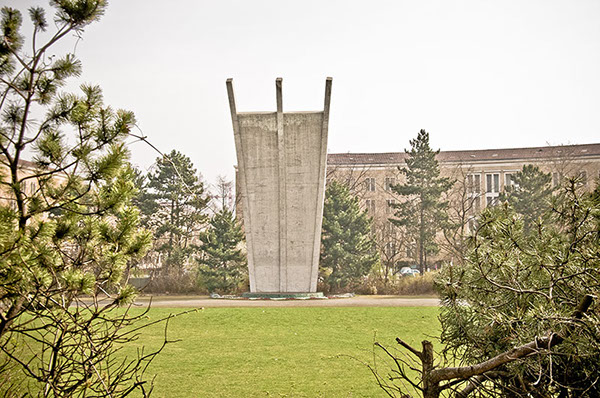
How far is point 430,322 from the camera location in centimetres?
1145

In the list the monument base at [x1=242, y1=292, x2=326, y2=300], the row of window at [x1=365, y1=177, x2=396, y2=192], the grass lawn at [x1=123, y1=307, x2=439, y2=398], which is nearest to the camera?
the grass lawn at [x1=123, y1=307, x2=439, y2=398]

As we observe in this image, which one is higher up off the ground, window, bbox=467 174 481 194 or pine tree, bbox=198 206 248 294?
window, bbox=467 174 481 194

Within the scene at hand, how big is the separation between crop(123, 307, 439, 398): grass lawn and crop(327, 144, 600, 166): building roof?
25.2 metres

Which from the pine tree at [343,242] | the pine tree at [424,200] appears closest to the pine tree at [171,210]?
the pine tree at [343,242]

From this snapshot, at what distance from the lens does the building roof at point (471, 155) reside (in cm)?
3609

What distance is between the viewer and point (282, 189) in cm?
1791

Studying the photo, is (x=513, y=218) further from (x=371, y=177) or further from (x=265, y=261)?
(x=371, y=177)

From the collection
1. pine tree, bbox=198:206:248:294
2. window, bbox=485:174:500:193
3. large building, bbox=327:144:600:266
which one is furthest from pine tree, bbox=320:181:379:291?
window, bbox=485:174:500:193

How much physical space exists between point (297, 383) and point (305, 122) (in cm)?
1192

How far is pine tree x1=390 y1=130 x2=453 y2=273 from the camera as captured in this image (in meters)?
27.3

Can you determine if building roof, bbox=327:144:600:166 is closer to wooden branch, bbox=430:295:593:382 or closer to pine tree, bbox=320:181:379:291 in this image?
pine tree, bbox=320:181:379:291

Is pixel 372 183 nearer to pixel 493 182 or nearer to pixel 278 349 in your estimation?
pixel 493 182

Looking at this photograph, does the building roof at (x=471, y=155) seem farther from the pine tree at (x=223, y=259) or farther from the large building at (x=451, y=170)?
the pine tree at (x=223, y=259)

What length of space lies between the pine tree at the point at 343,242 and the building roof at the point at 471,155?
13946 millimetres
